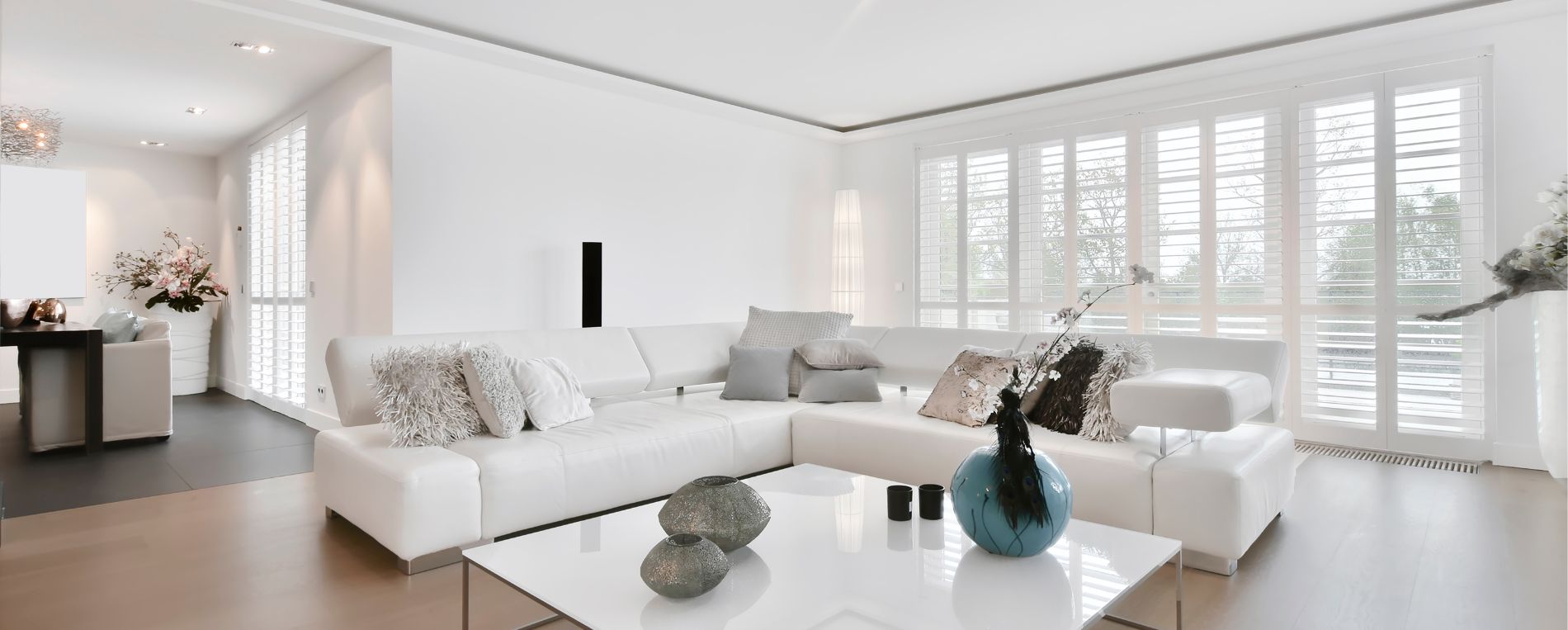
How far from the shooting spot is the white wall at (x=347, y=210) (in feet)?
14.3

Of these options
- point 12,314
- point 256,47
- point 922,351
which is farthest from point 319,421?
point 922,351

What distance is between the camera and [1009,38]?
4473 millimetres

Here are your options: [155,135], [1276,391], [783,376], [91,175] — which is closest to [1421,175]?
[1276,391]

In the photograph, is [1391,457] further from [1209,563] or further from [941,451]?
[941,451]

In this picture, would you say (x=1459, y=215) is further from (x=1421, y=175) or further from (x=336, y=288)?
(x=336, y=288)

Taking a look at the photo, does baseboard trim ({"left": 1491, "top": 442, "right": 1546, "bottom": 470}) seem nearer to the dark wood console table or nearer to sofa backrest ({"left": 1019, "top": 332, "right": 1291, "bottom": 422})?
sofa backrest ({"left": 1019, "top": 332, "right": 1291, "bottom": 422})

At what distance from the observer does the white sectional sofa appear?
242cm

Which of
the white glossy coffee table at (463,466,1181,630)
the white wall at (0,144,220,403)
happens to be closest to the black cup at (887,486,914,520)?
the white glossy coffee table at (463,466,1181,630)

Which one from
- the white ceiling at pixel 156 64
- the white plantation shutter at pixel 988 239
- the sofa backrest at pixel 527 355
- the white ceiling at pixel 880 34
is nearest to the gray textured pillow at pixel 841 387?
the sofa backrest at pixel 527 355

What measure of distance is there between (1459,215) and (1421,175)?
0.90ft

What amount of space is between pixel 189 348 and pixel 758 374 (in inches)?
240

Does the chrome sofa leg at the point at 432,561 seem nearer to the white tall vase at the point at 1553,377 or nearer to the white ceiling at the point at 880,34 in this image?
the white ceiling at the point at 880,34

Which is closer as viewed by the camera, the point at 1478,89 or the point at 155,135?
the point at 1478,89

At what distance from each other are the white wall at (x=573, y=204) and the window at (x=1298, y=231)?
5.91 ft
